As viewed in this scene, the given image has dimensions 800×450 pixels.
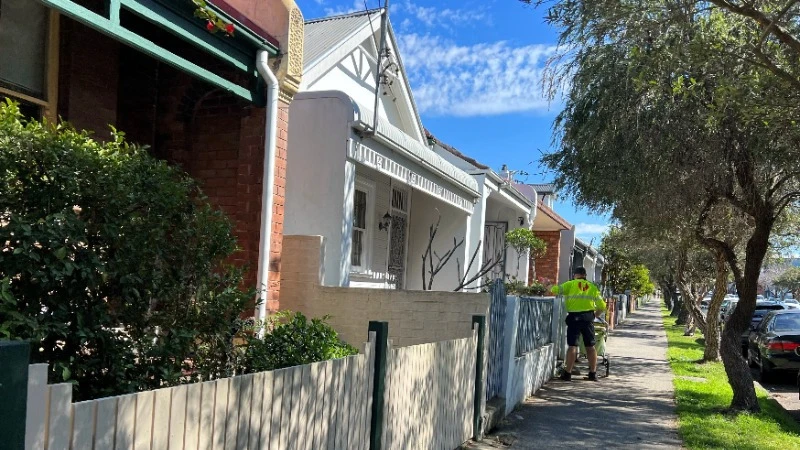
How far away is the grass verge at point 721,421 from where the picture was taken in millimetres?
7078

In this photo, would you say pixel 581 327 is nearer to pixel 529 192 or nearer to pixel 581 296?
pixel 581 296

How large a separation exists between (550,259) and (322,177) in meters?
15.3

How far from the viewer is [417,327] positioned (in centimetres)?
735

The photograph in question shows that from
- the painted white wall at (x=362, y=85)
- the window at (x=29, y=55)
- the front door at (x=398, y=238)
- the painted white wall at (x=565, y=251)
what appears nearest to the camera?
the window at (x=29, y=55)

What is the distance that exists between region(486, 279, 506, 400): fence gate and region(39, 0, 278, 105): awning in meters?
3.28

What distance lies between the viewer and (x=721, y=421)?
8086mm

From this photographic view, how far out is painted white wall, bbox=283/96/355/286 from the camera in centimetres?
709

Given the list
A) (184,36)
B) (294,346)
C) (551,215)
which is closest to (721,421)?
(294,346)

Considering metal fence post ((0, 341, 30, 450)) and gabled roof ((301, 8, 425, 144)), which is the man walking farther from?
metal fence post ((0, 341, 30, 450))

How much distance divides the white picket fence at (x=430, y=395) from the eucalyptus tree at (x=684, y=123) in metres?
3.20

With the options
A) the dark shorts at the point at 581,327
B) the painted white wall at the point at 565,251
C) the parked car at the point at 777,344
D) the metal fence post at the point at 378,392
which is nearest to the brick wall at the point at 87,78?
the metal fence post at the point at 378,392


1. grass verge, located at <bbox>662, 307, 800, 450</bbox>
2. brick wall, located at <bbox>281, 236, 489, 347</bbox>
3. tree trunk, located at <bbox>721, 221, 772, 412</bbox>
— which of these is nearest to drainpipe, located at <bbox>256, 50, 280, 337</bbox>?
brick wall, located at <bbox>281, 236, 489, 347</bbox>

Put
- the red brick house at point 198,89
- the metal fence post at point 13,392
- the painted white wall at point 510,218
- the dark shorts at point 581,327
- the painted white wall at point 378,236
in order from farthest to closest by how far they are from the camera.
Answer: the painted white wall at point 510,218 < the dark shorts at point 581,327 < the painted white wall at point 378,236 < the red brick house at point 198,89 < the metal fence post at point 13,392

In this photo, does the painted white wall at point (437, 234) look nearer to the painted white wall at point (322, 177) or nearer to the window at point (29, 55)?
the painted white wall at point (322, 177)
